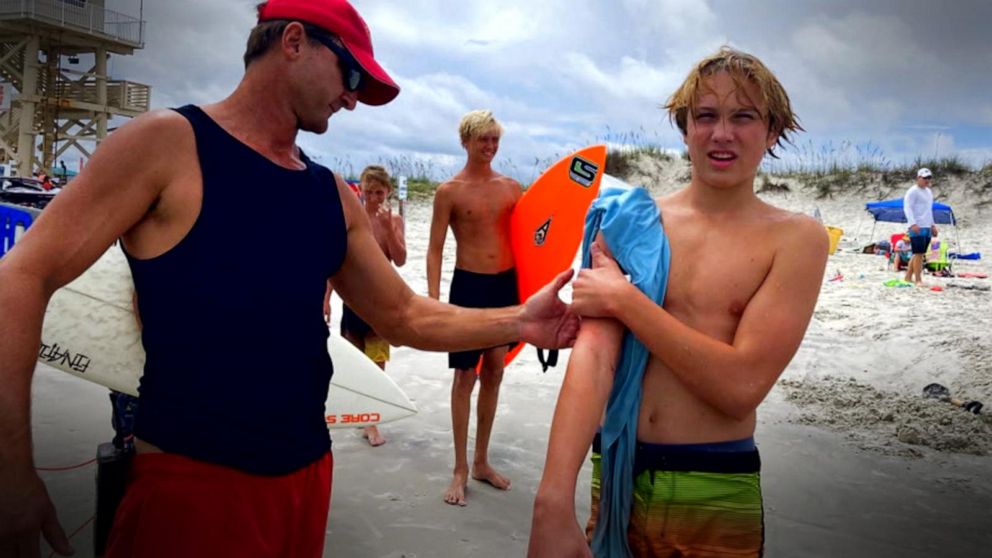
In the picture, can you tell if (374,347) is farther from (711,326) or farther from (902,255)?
(902,255)

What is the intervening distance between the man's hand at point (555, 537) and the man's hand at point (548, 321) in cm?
76

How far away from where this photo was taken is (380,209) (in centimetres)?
486

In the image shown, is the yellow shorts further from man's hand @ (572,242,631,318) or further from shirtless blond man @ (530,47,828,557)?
man's hand @ (572,242,631,318)

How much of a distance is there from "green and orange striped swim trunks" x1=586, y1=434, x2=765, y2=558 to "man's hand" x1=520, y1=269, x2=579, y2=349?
1.53 ft

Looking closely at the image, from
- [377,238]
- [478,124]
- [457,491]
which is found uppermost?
[478,124]

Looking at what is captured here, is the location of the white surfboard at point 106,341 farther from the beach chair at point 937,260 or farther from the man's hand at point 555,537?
the beach chair at point 937,260

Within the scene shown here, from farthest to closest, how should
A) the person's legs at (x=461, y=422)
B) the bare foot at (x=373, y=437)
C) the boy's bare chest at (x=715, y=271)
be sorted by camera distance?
the bare foot at (x=373, y=437) < the person's legs at (x=461, y=422) < the boy's bare chest at (x=715, y=271)

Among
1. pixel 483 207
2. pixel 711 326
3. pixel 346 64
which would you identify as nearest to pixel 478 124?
pixel 483 207

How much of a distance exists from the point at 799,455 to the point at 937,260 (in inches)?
393

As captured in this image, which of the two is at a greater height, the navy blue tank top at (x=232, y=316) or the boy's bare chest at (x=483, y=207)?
the boy's bare chest at (x=483, y=207)

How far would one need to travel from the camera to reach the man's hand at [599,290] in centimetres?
141

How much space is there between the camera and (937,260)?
1220cm

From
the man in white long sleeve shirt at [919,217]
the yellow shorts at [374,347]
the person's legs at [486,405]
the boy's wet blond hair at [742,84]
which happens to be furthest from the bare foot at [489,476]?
the man in white long sleeve shirt at [919,217]

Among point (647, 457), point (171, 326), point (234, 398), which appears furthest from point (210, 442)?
point (647, 457)
